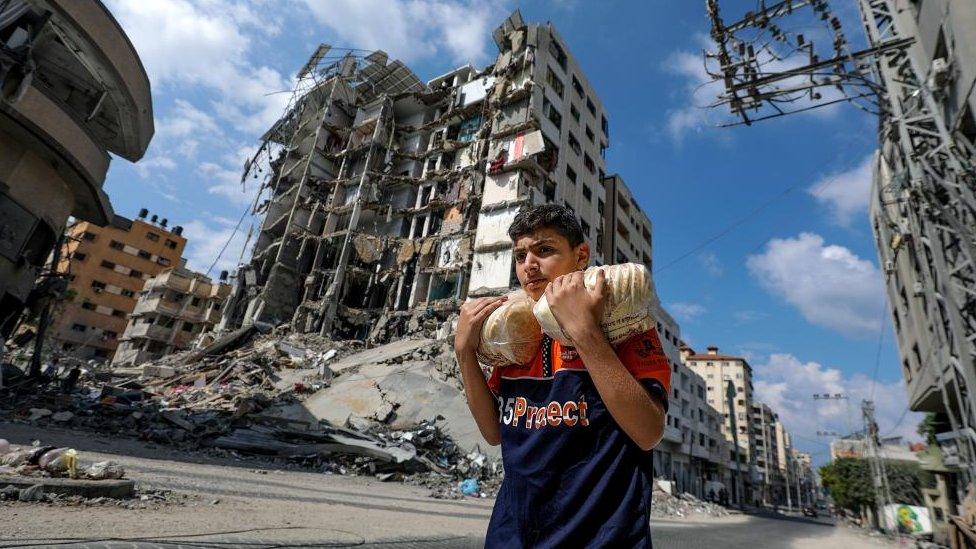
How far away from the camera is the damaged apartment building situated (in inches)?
1163

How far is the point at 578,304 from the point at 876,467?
44.9 metres

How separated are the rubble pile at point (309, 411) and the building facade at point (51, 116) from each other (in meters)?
3.97

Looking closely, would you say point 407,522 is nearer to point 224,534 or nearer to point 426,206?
point 224,534

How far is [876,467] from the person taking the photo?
3250 centimetres

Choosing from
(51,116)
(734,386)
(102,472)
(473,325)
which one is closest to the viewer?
(473,325)

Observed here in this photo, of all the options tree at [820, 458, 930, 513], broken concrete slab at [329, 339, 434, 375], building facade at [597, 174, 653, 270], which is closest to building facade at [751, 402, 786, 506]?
tree at [820, 458, 930, 513]

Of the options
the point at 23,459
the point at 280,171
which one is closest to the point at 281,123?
the point at 280,171

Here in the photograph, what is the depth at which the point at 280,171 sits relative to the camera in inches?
1704

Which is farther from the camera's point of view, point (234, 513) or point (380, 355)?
point (380, 355)

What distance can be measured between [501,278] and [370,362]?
9093 millimetres

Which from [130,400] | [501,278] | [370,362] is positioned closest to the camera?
[130,400]

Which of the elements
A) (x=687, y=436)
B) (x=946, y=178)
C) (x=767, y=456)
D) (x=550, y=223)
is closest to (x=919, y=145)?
(x=946, y=178)

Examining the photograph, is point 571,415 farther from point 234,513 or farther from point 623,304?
point 234,513

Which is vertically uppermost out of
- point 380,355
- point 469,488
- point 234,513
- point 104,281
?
point 104,281
